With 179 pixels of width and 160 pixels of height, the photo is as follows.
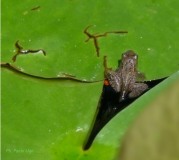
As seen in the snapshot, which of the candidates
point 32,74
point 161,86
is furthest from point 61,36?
point 161,86

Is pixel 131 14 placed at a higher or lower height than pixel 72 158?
higher

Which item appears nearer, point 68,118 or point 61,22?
point 68,118

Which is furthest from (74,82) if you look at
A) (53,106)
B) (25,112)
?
(25,112)

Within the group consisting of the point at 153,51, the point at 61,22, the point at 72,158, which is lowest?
the point at 72,158

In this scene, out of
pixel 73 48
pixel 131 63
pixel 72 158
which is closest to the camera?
pixel 72 158

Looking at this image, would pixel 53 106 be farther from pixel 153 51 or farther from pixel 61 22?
pixel 153 51

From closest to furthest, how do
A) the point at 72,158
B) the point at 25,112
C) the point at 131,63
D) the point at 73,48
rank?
the point at 72,158 < the point at 25,112 < the point at 73,48 < the point at 131,63

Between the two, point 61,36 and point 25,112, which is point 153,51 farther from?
point 25,112
